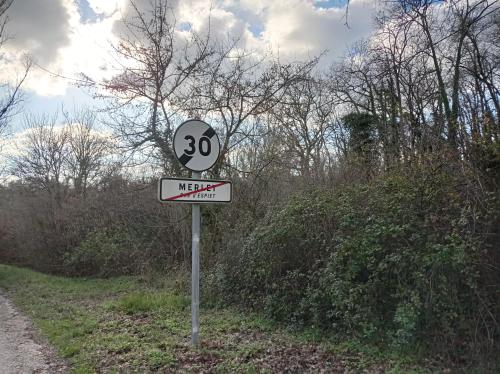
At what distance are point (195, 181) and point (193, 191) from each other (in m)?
0.14

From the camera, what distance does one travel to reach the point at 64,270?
16531mm

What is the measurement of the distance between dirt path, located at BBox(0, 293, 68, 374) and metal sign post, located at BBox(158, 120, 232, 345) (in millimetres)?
2051

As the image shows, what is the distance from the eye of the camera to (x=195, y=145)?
5359 millimetres

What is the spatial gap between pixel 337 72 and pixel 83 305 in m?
16.0

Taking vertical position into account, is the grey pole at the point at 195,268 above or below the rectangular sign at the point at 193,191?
below

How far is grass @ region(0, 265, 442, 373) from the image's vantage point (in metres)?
4.74

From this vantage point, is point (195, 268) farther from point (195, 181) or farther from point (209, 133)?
point (209, 133)

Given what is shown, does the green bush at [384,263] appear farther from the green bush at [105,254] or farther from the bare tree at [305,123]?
the green bush at [105,254]

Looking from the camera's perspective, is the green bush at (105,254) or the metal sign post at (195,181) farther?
the green bush at (105,254)

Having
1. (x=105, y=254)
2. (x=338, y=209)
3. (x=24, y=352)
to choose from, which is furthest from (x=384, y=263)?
(x=105, y=254)

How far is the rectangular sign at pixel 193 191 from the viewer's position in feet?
16.4

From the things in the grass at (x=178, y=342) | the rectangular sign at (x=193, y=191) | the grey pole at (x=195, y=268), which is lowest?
the grass at (x=178, y=342)

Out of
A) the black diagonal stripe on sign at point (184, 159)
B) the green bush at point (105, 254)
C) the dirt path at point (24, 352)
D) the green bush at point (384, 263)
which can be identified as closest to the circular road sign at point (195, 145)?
the black diagonal stripe on sign at point (184, 159)

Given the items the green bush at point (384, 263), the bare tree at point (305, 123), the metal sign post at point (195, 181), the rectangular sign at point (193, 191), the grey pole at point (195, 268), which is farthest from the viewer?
the bare tree at point (305, 123)
